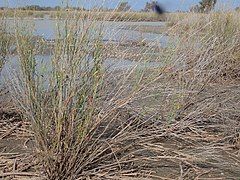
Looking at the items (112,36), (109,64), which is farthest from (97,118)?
(112,36)

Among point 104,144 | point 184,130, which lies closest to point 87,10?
point 104,144

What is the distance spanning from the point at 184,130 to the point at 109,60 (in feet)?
5.35

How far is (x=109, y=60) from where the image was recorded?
4.86 m

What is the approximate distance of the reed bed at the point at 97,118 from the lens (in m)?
4.27

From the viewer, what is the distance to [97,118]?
14.3 feet

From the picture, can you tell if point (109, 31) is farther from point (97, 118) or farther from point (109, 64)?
point (97, 118)

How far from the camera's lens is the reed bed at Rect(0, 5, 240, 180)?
427 centimetres

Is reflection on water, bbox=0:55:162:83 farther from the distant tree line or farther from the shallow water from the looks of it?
the distant tree line

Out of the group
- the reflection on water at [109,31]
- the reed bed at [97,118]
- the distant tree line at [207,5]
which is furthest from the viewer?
the distant tree line at [207,5]

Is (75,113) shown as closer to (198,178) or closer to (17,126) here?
(198,178)

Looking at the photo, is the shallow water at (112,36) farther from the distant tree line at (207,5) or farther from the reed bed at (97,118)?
the distant tree line at (207,5)

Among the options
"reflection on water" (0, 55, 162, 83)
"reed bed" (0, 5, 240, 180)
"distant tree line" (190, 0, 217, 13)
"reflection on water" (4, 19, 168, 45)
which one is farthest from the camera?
"distant tree line" (190, 0, 217, 13)

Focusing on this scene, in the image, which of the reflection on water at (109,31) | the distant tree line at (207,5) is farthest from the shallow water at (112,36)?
the distant tree line at (207,5)

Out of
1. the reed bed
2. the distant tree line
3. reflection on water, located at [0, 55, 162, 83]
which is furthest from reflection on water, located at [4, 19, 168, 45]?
the distant tree line
